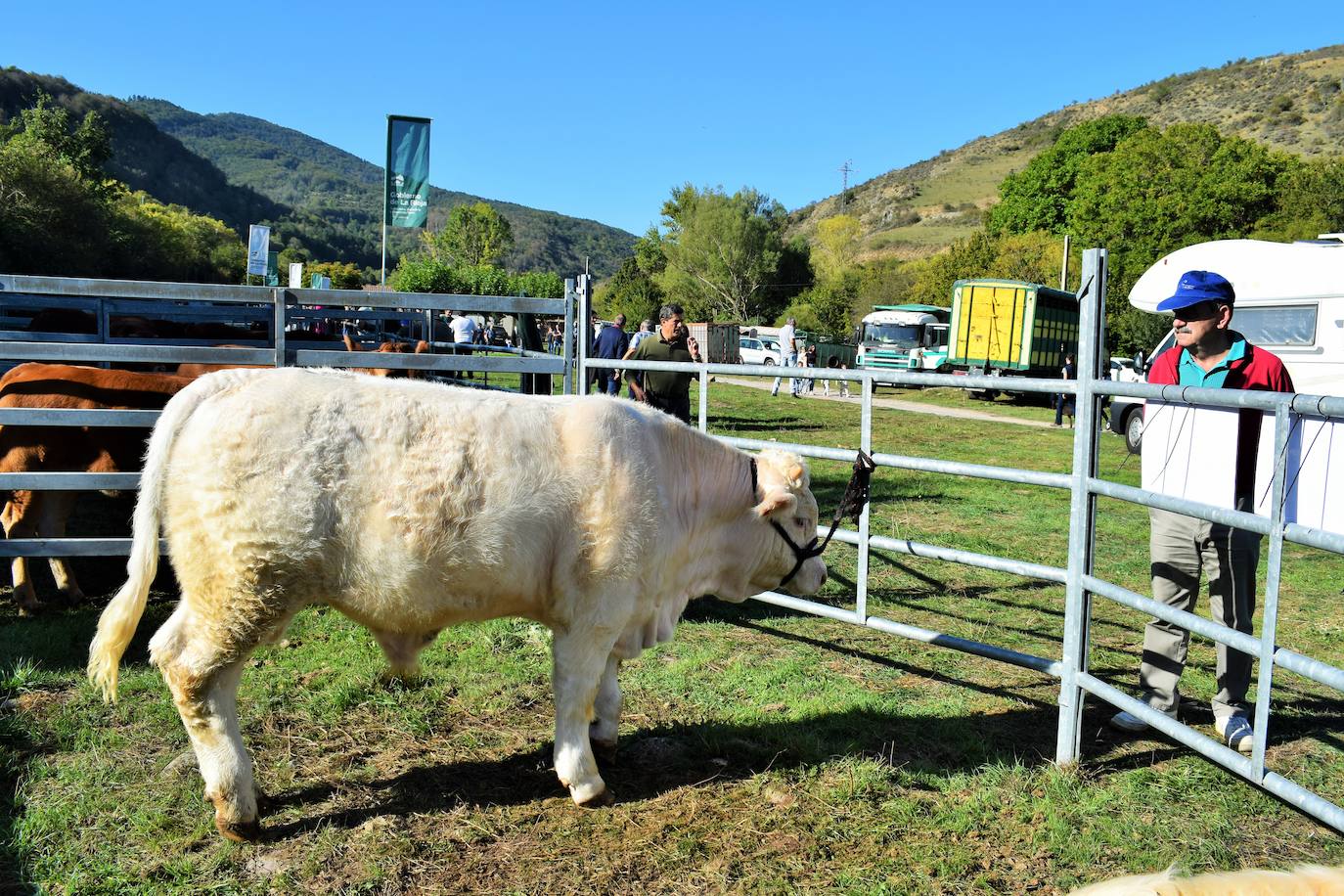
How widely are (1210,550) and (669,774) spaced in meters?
2.73

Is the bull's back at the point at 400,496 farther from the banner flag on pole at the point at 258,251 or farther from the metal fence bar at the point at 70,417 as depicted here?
the banner flag on pole at the point at 258,251

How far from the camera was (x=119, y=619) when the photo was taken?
11.5 feet

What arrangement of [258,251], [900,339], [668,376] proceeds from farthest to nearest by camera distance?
[900,339] < [258,251] < [668,376]

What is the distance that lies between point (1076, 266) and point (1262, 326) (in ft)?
110

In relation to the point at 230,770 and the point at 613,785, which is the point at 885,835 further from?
the point at 230,770

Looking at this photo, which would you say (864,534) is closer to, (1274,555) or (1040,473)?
(1040,473)

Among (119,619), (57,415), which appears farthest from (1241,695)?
(57,415)

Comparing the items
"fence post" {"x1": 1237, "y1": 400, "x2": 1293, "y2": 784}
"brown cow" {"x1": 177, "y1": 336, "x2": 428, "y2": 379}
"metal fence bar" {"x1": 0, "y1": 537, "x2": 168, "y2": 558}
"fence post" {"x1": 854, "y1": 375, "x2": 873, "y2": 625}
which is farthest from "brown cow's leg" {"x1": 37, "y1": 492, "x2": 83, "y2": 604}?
"fence post" {"x1": 1237, "y1": 400, "x2": 1293, "y2": 784}

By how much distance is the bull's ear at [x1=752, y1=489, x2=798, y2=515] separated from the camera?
429 centimetres

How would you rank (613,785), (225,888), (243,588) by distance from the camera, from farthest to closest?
(613,785) → (243,588) → (225,888)

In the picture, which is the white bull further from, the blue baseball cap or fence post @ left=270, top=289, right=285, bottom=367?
the blue baseball cap

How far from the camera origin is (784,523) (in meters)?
4.48

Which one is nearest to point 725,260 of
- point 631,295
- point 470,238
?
point 631,295

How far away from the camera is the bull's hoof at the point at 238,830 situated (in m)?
3.40
